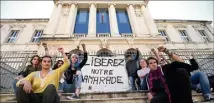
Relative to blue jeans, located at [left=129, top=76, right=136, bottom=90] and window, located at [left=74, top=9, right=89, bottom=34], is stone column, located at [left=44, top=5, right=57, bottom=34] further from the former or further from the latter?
blue jeans, located at [left=129, top=76, right=136, bottom=90]

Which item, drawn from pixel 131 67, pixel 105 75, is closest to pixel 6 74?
pixel 105 75

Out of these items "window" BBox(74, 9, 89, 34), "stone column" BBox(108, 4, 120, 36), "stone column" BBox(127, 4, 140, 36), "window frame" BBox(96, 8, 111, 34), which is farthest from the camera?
"window frame" BBox(96, 8, 111, 34)

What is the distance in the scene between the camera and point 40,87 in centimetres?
336

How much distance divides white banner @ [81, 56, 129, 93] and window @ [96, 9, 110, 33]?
856 centimetres

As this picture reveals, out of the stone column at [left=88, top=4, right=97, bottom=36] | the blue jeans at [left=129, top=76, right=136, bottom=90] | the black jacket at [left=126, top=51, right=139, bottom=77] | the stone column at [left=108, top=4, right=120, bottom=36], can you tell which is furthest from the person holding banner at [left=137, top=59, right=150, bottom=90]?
the stone column at [left=88, top=4, right=97, bottom=36]

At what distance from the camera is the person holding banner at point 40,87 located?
308 cm

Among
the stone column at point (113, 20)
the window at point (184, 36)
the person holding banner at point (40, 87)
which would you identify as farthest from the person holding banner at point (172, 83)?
the window at point (184, 36)

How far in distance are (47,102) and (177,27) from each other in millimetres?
23521

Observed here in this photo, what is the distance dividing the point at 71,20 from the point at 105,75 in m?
10.3

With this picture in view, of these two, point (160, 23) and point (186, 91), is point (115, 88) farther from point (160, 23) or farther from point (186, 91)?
point (160, 23)

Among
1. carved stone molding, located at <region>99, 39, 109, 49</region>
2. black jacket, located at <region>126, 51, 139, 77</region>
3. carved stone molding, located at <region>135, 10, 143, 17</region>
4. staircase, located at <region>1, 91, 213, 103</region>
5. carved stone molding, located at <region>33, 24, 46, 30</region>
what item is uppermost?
carved stone molding, located at <region>33, 24, 46, 30</region>

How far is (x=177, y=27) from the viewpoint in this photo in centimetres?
2336

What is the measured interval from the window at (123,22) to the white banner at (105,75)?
860 cm

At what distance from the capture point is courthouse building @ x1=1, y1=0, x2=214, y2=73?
13641mm
